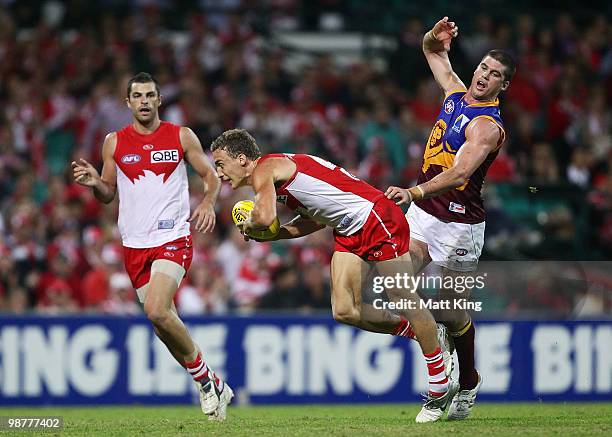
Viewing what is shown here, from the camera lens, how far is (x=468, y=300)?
9.93 metres

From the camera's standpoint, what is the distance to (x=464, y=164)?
29.7 ft

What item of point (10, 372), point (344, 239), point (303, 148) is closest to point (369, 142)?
point (303, 148)

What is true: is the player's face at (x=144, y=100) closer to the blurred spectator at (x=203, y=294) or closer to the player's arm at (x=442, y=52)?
the player's arm at (x=442, y=52)

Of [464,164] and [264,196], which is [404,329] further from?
[264,196]

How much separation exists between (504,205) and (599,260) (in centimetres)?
159

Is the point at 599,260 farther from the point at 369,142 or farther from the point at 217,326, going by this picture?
the point at 217,326

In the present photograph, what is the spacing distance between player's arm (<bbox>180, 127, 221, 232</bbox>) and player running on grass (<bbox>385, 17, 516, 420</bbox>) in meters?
1.74

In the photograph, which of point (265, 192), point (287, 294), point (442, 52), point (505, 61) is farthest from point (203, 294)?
point (505, 61)

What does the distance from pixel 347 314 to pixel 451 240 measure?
47.6 inches

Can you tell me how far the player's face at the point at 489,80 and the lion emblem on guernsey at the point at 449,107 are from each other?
238 mm

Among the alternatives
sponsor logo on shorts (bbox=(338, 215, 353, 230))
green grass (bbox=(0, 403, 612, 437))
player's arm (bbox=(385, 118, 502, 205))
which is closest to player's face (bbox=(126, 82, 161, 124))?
sponsor logo on shorts (bbox=(338, 215, 353, 230))

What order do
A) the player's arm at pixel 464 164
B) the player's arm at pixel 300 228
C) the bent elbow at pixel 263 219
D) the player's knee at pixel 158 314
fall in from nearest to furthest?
1. the bent elbow at pixel 263 219
2. the player's arm at pixel 464 164
3. the player's knee at pixel 158 314
4. the player's arm at pixel 300 228

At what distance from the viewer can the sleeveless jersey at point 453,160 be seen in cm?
950

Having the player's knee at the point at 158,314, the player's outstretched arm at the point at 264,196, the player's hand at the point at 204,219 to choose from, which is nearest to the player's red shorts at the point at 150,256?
the player's hand at the point at 204,219
